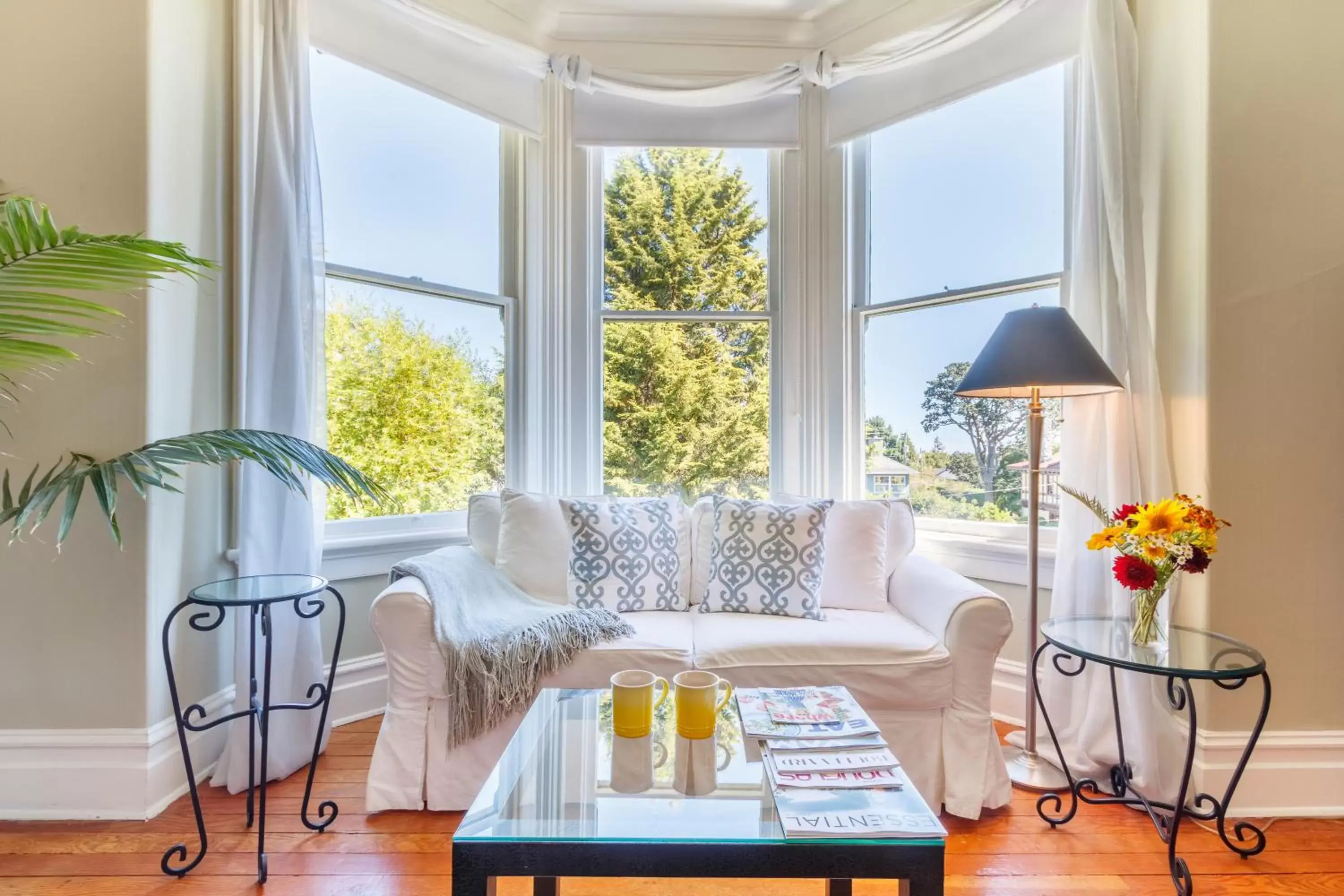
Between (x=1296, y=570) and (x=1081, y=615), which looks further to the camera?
(x=1081, y=615)

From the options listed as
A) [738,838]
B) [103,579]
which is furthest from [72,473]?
[738,838]

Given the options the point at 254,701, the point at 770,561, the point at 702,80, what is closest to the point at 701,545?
the point at 770,561

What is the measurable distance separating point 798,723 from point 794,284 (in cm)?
208

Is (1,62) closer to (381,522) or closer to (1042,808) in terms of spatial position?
(381,522)

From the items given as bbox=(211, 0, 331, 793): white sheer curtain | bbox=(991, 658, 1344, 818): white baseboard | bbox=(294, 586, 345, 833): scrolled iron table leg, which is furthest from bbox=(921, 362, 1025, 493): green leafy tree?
bbox=(211, 0, 331, 793): white sheer curtain

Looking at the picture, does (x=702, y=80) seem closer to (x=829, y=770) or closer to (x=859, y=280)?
(x=859, y=280)

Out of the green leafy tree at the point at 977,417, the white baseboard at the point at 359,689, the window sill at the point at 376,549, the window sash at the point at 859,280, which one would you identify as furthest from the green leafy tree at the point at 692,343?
the white baseboard at the point at 359,689

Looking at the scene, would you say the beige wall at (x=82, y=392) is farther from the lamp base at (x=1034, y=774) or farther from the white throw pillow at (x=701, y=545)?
the lamp base at (x=1034, y=774)

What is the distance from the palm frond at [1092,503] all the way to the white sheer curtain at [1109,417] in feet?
0.09

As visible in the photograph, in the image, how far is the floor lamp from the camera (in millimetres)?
1841

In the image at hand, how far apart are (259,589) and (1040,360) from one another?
223cm

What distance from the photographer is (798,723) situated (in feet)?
4.21

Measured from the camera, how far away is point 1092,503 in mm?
1849

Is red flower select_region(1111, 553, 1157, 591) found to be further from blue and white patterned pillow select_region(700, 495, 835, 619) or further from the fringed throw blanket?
the fringed throw blanket
